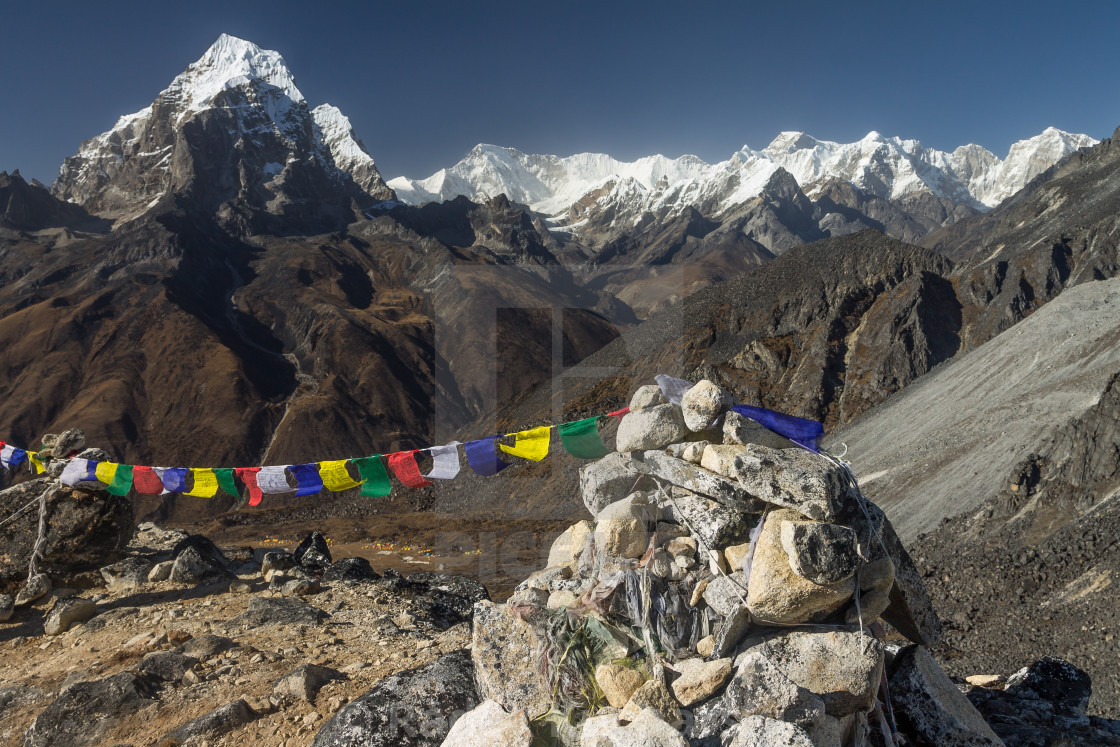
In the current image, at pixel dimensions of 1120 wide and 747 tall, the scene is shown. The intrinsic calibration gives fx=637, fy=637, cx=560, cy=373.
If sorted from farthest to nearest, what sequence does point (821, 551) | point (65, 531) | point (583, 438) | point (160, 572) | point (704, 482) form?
point (160, 572) → point (65, 531) → point (583, 438) → point (704, 482) → point (821, 551)

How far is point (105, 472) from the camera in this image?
11.4 meters

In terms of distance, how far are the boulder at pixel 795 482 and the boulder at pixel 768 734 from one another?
4.99 feet

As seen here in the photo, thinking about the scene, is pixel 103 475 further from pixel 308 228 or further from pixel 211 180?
pixel 211 180

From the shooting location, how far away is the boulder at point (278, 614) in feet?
28.1

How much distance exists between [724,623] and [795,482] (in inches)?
45.3

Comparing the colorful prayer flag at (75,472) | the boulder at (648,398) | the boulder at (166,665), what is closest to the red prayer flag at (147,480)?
the colorful prayer flag at (75,472)

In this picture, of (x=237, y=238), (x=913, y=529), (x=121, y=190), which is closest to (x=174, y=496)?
(x=913, y=529)

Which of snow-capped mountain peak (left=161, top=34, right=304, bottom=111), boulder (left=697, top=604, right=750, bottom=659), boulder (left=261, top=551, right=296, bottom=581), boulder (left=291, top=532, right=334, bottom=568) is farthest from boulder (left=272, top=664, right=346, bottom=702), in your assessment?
snow-capped mountain peak (left=161, top=34, right=304, bottom=111)

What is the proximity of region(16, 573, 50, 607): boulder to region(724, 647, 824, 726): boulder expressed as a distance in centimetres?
1074

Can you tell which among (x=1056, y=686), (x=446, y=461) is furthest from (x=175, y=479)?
(x=1056, y=686)

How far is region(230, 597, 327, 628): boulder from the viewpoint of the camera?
8.55 m

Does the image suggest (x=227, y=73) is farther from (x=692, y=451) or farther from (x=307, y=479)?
(x=692, y=451)

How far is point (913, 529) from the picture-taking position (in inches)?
744

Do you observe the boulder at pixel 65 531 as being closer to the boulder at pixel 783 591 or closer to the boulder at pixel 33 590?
the boulder at pixel 33 590
